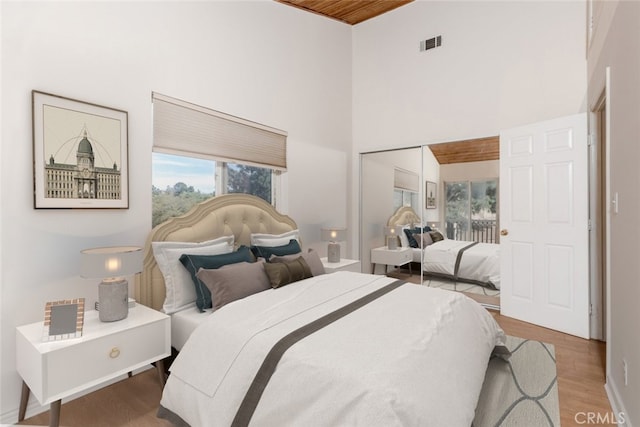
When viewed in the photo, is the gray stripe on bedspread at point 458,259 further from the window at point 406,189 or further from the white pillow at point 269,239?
the white pillow at point 269,239

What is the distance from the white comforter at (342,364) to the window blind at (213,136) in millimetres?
1483

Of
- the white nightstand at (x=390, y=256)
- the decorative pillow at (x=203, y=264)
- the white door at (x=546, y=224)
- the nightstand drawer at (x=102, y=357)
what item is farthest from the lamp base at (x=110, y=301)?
the white door at (x=546, y=224)

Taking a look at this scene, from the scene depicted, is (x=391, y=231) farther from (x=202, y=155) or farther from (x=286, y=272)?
(x=202, y=155)

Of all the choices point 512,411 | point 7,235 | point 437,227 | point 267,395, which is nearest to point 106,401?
point 7,235

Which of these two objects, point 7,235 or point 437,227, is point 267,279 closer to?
point 7,235

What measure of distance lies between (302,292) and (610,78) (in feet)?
8.25

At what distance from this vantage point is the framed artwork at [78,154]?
203cm

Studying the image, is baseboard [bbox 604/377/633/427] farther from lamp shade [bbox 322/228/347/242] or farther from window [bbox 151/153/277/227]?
window [bbox 151/153/277/227]

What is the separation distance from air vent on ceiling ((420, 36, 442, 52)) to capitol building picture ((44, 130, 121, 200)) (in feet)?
12.7

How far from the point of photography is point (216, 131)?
3098mm

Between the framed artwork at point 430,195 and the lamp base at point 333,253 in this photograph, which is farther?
the framed artwork at point 430,195

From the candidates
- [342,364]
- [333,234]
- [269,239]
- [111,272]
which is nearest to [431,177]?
[333,234]

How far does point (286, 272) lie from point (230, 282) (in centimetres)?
47

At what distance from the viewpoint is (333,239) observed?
158 inches
